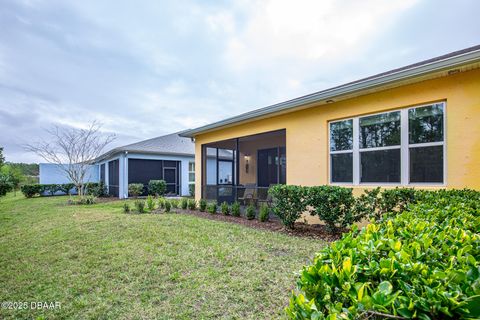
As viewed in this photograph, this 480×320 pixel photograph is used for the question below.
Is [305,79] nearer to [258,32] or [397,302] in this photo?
[258,32]

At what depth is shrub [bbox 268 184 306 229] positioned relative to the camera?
6.24 metres

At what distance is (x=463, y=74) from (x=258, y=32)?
8.23m

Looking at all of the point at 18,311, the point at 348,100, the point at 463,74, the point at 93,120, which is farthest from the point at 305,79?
the point at 18,311

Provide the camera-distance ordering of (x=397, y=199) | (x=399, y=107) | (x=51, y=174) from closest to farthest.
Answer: (x=397, y=199), (x=399, y=107), (x=51, y=174)

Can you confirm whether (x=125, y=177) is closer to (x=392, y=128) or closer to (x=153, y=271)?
(x=153, y=271)

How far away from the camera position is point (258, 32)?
11.0m

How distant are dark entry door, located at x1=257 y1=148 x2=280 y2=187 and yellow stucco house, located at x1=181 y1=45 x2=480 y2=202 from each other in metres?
3.95

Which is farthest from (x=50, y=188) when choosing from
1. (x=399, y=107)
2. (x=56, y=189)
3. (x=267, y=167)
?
(x=399, y=107)

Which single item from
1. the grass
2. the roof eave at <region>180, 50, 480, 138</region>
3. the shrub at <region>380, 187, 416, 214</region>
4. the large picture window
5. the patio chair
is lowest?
the grass

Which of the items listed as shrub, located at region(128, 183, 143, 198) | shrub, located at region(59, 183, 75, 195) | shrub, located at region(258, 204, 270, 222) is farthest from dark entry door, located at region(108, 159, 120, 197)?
shrub, located at region(258, 204, 270, 222)

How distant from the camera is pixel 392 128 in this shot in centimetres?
579

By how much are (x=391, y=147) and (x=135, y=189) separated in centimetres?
1506

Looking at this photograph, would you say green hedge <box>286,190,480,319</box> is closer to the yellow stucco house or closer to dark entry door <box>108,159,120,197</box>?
the yellow stucco house

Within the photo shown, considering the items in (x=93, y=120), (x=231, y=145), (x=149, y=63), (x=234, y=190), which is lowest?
(x=234, y=190)
